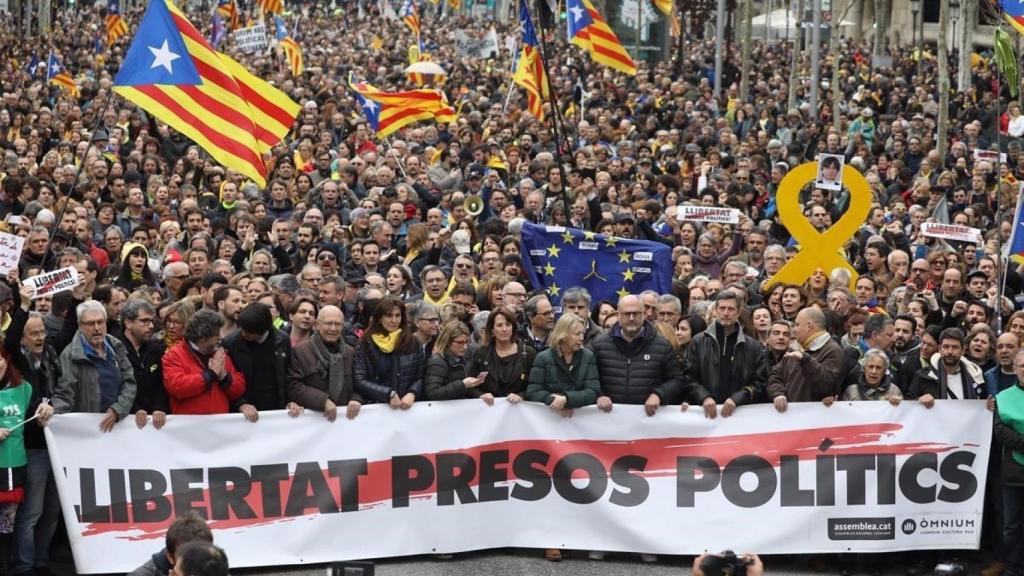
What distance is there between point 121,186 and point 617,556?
851 centimetres

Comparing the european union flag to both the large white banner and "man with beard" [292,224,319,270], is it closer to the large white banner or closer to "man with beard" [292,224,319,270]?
"man with beard" [292,224,319,270]

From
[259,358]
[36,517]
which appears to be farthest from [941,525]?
[36,517]

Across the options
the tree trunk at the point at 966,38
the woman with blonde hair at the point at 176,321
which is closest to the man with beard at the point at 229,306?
the woman with blonde hair at the point at 176,321

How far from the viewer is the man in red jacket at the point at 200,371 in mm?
9055

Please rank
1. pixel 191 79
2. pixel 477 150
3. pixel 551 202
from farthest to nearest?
pixel 477 150 < pixel 551 202 < pixel 191 79

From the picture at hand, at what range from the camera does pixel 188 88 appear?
460 inches

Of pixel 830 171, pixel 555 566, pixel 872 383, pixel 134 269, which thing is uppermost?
pixel 830 171

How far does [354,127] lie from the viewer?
83.8 feet

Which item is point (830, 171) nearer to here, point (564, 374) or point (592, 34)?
point (564, 374)

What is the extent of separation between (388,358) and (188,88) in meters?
2.94

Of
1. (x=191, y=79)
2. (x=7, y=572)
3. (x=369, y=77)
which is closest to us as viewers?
→ (x=7, y=572)

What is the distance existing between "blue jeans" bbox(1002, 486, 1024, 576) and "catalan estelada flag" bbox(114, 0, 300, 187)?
5.11m

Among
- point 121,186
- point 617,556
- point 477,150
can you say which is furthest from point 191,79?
point 477,150

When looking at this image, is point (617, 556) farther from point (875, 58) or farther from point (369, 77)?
point (875, 58)
